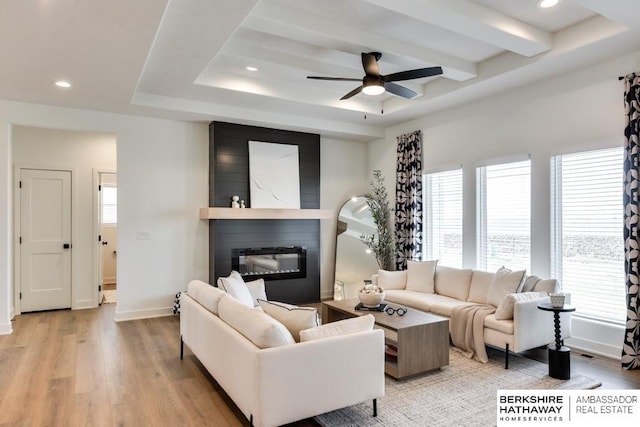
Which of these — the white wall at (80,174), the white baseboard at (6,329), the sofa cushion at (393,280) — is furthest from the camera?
the white wall at (80,174)

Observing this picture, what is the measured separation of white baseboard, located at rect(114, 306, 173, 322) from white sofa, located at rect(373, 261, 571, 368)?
121 inches

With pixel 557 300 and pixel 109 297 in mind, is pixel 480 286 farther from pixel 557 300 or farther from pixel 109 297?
pixel 109 297

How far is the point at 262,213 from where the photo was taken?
602 centimetres

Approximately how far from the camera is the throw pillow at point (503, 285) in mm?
4219

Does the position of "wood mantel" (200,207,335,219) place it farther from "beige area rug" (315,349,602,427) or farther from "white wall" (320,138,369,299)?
"beige area rug" (315,349,602,427)

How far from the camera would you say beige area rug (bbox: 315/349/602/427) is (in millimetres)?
2756

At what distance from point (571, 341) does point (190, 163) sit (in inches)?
213

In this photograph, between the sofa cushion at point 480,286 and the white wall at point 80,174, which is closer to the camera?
the sofa cushion at point 480,286

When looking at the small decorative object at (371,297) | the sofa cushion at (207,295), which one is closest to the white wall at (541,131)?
the small decorative object at (371,297)

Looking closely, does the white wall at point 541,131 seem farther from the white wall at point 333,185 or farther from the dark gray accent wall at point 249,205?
the dark gray accent wall at point 249,205

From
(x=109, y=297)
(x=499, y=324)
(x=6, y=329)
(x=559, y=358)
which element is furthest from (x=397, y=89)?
(x=109, y=297)

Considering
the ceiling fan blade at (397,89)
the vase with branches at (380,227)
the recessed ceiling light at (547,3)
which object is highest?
the recessed ceiling light at (547,3)

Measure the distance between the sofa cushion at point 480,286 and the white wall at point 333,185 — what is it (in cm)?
286

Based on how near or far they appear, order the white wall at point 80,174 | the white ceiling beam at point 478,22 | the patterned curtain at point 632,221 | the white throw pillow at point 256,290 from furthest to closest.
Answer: the white wall at point 80,174
the white throw pillow at point 256,290
the patterned curtain at point 632,221
the white ceiling beam at point 478,22
